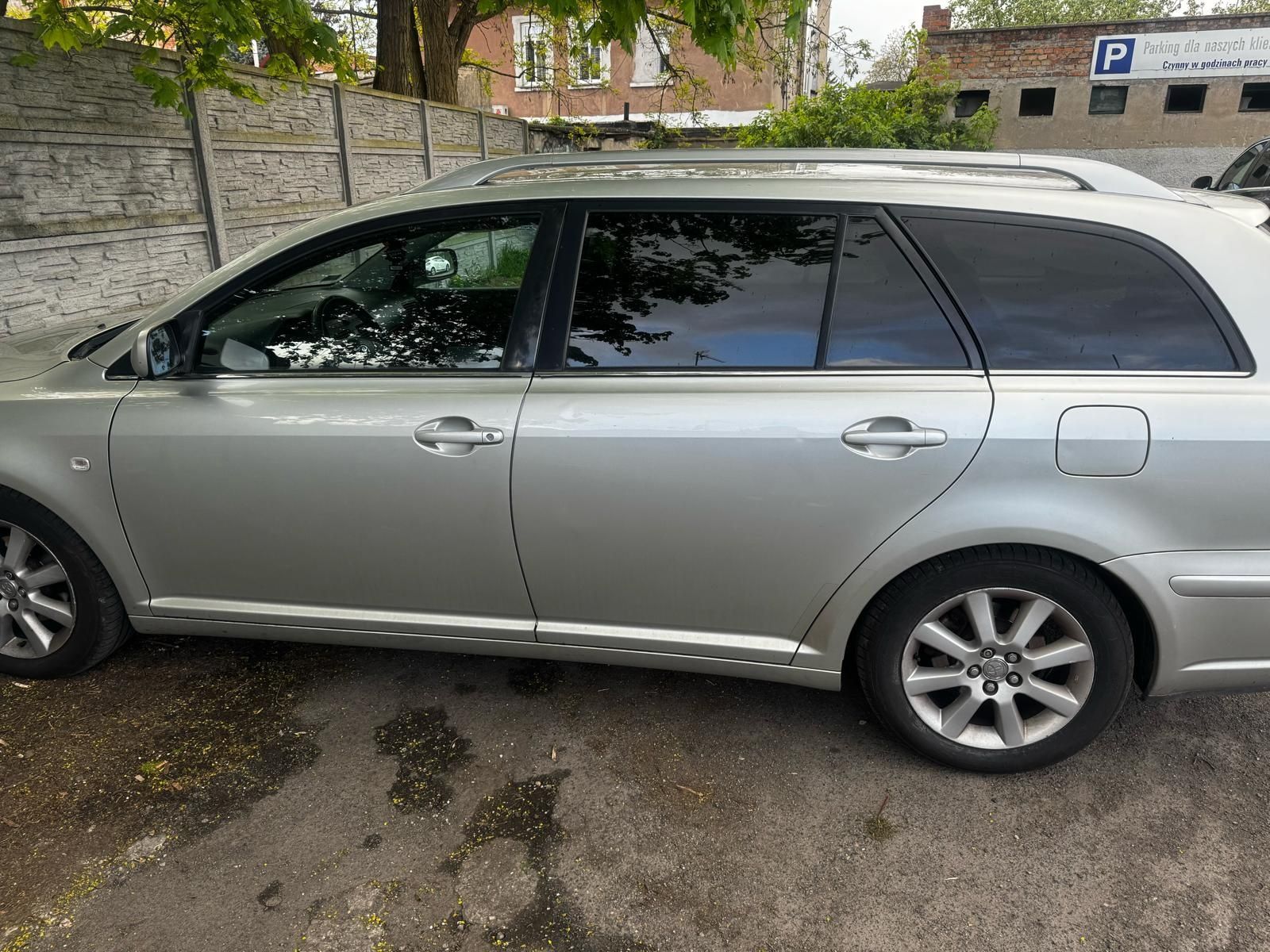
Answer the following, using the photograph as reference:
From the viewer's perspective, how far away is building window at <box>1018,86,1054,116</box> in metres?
19.9

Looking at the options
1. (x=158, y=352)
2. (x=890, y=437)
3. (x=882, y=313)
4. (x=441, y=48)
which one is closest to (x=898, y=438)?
(x=890, y=437)

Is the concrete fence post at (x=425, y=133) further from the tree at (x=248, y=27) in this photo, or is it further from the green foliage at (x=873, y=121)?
the green foliage at (x=873, y=121)

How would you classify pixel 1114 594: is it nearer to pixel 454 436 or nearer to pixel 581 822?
pixel 581 822

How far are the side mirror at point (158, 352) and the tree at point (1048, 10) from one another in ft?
190

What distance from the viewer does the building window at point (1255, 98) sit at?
18.8 meters

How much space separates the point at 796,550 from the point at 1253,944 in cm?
139

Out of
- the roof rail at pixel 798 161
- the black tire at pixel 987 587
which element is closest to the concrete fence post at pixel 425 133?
the roof rail at pixel 798 161

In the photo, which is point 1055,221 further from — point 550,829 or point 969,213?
point 550,829

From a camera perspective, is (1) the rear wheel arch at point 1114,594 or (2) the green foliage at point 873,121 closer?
(1) the rear wheel arch at point 1114,594

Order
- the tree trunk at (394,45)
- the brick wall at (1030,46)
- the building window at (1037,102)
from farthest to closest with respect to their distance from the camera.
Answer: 1. the building window at (1037,102)
2. the brick wall at (1030,46)
3. the tree trunk at (394,45)

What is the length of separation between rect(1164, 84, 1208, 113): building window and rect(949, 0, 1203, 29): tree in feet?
119

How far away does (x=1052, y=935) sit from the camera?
206cm

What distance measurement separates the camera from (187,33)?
5797 millimetres

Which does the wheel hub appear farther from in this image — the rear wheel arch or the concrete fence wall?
the concrete fence wall
